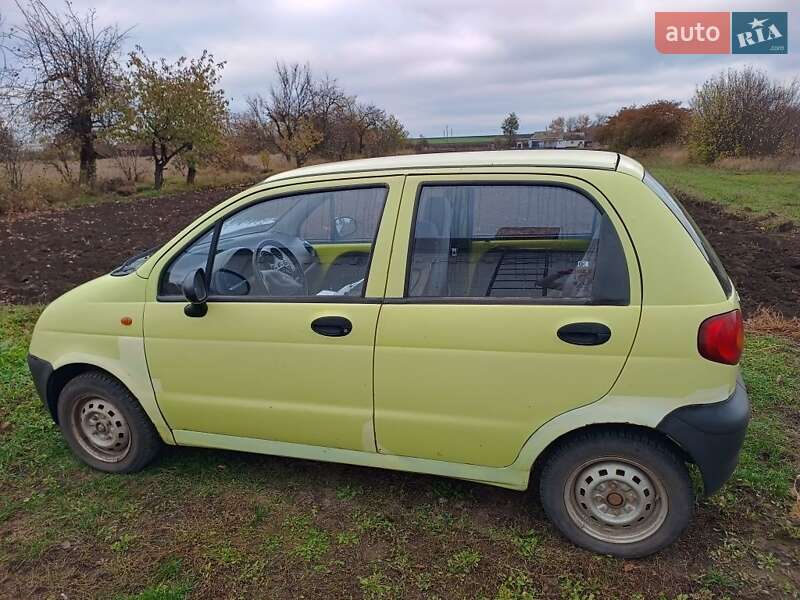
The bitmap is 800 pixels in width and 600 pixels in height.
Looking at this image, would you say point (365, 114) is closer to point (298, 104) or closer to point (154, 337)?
point (298, 104)

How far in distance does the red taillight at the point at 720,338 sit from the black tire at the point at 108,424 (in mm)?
2914

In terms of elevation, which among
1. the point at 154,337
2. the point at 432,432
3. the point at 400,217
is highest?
the point at 400,217

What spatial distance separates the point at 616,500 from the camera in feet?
8.34

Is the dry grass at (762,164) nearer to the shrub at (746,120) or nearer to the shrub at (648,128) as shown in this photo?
the shrub at (746,120)

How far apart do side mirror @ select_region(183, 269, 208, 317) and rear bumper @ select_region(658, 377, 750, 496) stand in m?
2.19

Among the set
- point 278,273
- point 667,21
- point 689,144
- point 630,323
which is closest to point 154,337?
point 278,273

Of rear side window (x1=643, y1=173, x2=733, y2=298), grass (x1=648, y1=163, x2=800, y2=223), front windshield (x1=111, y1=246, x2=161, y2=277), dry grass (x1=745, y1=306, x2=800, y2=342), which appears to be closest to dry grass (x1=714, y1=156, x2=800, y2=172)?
grass (x1=648, y1=163, x2=800, y2=223)

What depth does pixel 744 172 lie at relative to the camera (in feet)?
84.3

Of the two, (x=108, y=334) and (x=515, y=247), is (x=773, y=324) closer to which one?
(x=515, y=247)

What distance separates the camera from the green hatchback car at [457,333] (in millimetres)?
2328

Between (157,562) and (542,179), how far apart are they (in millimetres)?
2504

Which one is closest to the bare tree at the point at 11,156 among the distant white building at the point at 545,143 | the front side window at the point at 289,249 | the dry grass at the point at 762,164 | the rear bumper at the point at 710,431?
the distant white building at the point at 545,143

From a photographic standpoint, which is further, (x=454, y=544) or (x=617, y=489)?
(x=454, y=544)

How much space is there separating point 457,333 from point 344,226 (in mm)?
949
